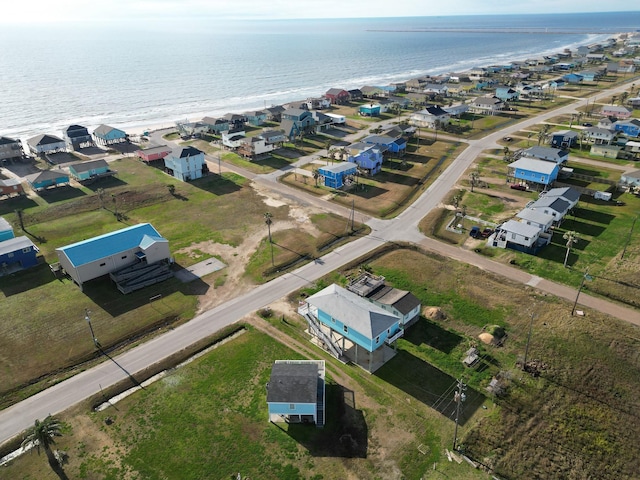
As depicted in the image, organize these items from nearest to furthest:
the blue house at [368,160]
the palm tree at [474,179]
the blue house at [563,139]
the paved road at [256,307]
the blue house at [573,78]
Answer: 1. the paved road at [256,307]
2. the palm tree at [474,179]
3. the blue house at [368,160]
4. the blue house at [563,139]
5. the blue house at [573,78]

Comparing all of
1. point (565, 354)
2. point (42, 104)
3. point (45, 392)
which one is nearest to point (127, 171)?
point (45, 392)

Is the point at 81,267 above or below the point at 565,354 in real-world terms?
above

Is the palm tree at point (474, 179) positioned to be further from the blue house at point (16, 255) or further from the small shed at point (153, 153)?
the blue house at point (16, 255)

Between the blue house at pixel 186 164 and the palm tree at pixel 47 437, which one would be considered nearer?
the palm tree at pixel 47 437

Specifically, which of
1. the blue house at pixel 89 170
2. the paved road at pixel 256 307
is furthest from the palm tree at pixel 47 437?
the blue house at pixel 89 170

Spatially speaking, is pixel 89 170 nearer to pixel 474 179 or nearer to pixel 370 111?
pixel 474 179

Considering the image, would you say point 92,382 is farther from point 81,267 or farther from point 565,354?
point 565,354
